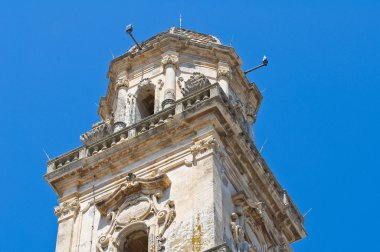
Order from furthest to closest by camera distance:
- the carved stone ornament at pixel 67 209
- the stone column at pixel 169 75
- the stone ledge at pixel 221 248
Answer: the stone column at pixel 169 75
the carved stone ornament at pixel 67 209
the stone ledge at pixel 221 248

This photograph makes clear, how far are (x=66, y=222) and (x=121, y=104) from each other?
5.76m

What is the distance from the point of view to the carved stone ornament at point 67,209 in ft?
108

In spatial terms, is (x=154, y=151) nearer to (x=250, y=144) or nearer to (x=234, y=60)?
(x=250, y=144)

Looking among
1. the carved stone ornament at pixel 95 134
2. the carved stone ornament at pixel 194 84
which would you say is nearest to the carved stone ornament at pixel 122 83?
the carved stone ornament at pixel 95 134

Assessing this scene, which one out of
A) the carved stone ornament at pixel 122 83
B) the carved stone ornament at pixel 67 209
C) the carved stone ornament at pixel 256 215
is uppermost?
the carved stone ornament at pixel 122 83

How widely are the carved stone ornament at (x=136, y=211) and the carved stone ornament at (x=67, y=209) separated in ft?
3.36

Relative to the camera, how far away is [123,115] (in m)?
36.8

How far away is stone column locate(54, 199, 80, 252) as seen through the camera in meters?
32.1

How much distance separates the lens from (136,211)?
1248 inches

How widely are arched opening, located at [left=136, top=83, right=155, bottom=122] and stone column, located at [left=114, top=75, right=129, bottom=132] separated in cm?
46

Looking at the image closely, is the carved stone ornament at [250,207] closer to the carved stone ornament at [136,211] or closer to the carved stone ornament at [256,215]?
the carved stone ornament at [256,215]

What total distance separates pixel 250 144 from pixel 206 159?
2.75 metres

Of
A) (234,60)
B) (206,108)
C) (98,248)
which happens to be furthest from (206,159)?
Answer: (234,60)

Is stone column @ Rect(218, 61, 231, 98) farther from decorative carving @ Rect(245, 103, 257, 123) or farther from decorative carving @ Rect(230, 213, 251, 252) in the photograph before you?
decorative carving @ Rect(230, 213, 251, 252)
